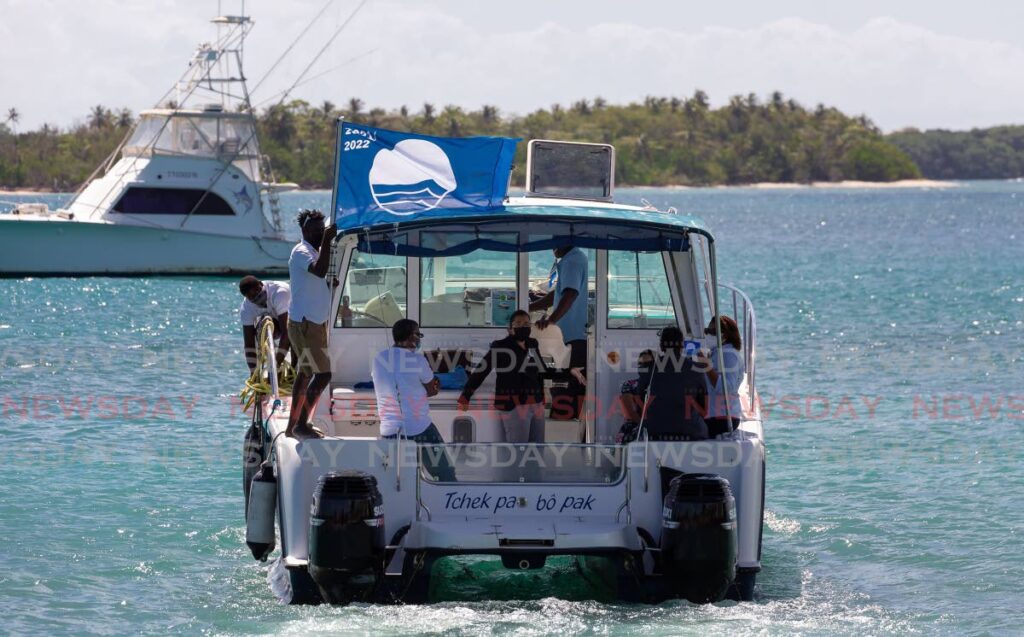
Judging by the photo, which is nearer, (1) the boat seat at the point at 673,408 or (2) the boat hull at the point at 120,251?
(1) the boat seat at the point at 673,408

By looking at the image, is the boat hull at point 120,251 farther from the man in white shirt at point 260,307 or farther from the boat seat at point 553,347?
the boat seat at point 553,347

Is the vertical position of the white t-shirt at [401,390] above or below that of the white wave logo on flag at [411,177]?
below

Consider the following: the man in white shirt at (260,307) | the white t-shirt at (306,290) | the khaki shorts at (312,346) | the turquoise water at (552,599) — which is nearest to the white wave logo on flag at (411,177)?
the white t-shirt at (306,290)

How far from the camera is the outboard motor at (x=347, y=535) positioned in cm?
880

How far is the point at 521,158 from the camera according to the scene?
106688 mm

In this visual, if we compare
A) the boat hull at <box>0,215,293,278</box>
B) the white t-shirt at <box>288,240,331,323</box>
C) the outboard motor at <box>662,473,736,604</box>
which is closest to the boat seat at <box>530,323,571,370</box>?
the white t-shirt at <box>288,240,331,323</box>

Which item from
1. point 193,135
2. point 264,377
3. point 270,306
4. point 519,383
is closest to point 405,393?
point 519,383

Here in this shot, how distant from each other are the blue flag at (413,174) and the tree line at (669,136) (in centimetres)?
12241

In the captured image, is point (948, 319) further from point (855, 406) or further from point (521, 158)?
point (521, 158)

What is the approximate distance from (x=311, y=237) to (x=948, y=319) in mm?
24261

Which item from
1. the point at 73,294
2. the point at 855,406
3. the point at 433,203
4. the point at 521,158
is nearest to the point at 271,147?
the point at 521,158

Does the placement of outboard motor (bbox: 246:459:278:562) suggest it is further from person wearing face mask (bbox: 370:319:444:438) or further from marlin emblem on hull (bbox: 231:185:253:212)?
marlin emblem on hull (bbox: 231:185:253:212)

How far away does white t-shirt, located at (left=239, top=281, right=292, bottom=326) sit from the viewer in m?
12.6

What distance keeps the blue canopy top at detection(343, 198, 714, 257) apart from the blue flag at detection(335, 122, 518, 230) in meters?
0.16
